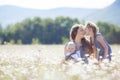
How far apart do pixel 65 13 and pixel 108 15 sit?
0.60 m

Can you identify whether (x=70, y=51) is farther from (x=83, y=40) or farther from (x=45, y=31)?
(x=45, y=31)

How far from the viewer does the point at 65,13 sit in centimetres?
583

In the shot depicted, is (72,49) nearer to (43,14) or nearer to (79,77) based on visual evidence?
(79,77)

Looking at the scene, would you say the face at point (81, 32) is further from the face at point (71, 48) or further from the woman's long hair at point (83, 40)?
the face at point (71, 48)

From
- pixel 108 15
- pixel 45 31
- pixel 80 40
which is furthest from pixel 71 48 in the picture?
pixel 45 31

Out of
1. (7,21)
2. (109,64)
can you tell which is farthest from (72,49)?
(7,21)

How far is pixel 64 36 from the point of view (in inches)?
231

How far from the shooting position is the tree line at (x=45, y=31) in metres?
5.80

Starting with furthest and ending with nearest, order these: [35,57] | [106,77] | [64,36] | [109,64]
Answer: [64,36] < [35,57] < [109,64] < [106,77]

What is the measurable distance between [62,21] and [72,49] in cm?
164

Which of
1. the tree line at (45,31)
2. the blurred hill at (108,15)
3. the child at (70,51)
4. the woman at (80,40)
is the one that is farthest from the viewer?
the tree line at (45,31)

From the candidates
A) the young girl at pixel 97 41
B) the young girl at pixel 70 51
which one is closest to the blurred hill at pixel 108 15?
the young girl at pixel 97 41

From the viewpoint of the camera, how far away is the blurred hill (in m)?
5.33

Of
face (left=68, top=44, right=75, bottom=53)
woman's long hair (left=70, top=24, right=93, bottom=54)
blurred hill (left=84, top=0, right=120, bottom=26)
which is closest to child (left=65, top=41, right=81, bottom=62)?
face (left=68, top=44, right=75, bottom=53)
